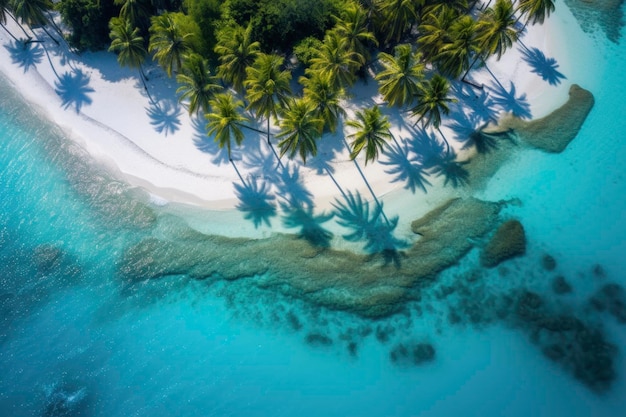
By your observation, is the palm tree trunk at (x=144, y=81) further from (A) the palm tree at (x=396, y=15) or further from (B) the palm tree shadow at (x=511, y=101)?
(B) the palm tree shadow at (x=511, y=101)

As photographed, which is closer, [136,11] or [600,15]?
[136,11]

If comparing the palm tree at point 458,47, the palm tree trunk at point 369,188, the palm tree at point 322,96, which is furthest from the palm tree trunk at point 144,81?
the palm tree at point 458,47

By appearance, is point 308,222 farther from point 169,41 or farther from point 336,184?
point 169,41

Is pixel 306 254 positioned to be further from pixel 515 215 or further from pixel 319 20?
pixel 319 20

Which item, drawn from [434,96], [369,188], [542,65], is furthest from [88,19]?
[542,65]

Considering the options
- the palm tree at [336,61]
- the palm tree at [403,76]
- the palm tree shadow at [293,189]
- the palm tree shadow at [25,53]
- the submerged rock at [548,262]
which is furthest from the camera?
the palm tree shadow at [25,53]

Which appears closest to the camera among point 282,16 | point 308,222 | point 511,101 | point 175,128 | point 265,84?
point 265,84

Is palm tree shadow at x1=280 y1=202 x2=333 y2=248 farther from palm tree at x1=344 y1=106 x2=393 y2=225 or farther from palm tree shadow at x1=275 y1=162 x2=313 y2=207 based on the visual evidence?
palm tree at x1=344 y1=106 x2=393 y2=225
